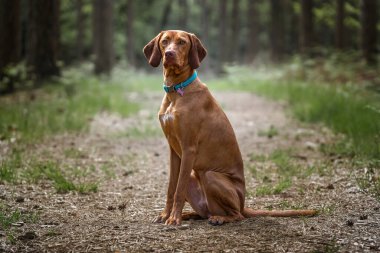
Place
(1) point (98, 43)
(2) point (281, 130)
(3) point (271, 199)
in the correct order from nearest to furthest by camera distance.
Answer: (3) point (271, 199), (2) point (281, 130), (1) point (98, 43)

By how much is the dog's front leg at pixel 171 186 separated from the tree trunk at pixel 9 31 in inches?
358

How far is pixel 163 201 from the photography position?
5.48m

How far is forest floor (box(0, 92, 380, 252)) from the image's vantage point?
12.5ft

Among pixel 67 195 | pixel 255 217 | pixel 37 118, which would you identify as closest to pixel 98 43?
pixel 37 118

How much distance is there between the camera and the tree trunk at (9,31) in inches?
495

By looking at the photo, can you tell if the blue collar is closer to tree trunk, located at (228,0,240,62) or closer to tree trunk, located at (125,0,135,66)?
tree trunk, located at (125,0,135,66)

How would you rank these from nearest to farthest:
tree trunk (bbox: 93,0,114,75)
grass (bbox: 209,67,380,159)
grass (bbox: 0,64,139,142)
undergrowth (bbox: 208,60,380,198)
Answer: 1. undergrowth (bbox: 208,60,380,198)
2. grass (bbox: 209,67,380,159)
3. grass (bbox: 0,64,139,142)
4. tree trunk (bbox: 93,0,114,75)

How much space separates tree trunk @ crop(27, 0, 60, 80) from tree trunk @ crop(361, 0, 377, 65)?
29.3ft

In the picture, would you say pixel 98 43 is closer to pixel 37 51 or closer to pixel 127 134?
pixel 37 51

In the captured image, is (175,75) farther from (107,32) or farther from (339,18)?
(339,18)

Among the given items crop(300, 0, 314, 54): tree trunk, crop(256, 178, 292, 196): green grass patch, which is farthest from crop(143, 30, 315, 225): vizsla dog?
crop(300, 0, 314, 54): tree trunk

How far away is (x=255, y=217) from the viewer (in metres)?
4.58

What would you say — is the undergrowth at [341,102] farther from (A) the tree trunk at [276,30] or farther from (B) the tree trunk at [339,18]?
(A) the tree trunk at [276,30]

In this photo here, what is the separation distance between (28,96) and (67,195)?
23.1ft
